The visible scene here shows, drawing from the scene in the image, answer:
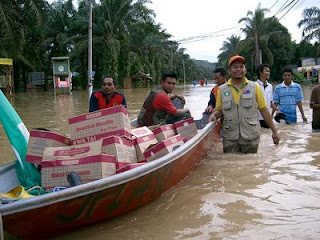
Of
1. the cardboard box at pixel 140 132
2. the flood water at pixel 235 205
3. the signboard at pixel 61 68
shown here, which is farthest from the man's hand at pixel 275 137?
the signboard at pixel 61 68

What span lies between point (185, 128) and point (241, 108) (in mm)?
847

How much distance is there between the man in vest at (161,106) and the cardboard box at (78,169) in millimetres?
1970

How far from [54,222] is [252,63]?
4653cm

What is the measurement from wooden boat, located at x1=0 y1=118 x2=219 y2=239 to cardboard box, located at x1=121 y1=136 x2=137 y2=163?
43 cm

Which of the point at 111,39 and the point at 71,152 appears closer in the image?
the point at 71,152

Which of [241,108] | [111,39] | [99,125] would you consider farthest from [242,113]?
[111,39]

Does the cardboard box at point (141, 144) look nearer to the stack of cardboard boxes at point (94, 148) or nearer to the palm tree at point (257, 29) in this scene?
the stack of cardboard boxes at point (94, 148)

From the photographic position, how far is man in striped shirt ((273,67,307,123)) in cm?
766

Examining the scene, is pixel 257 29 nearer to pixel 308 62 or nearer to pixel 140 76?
pixel 308 62

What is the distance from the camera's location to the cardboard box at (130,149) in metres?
3.88

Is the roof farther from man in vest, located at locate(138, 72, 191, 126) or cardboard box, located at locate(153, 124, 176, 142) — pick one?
cardboard box, located at locate(153, 124, 176, 142)

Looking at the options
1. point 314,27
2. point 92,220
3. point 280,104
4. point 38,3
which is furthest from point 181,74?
point 92,220

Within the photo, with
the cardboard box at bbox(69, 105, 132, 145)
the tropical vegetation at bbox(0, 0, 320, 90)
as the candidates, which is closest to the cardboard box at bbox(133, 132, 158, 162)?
the cardboard box at bbox(69, 105, 132, 145)

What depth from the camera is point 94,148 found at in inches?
139
